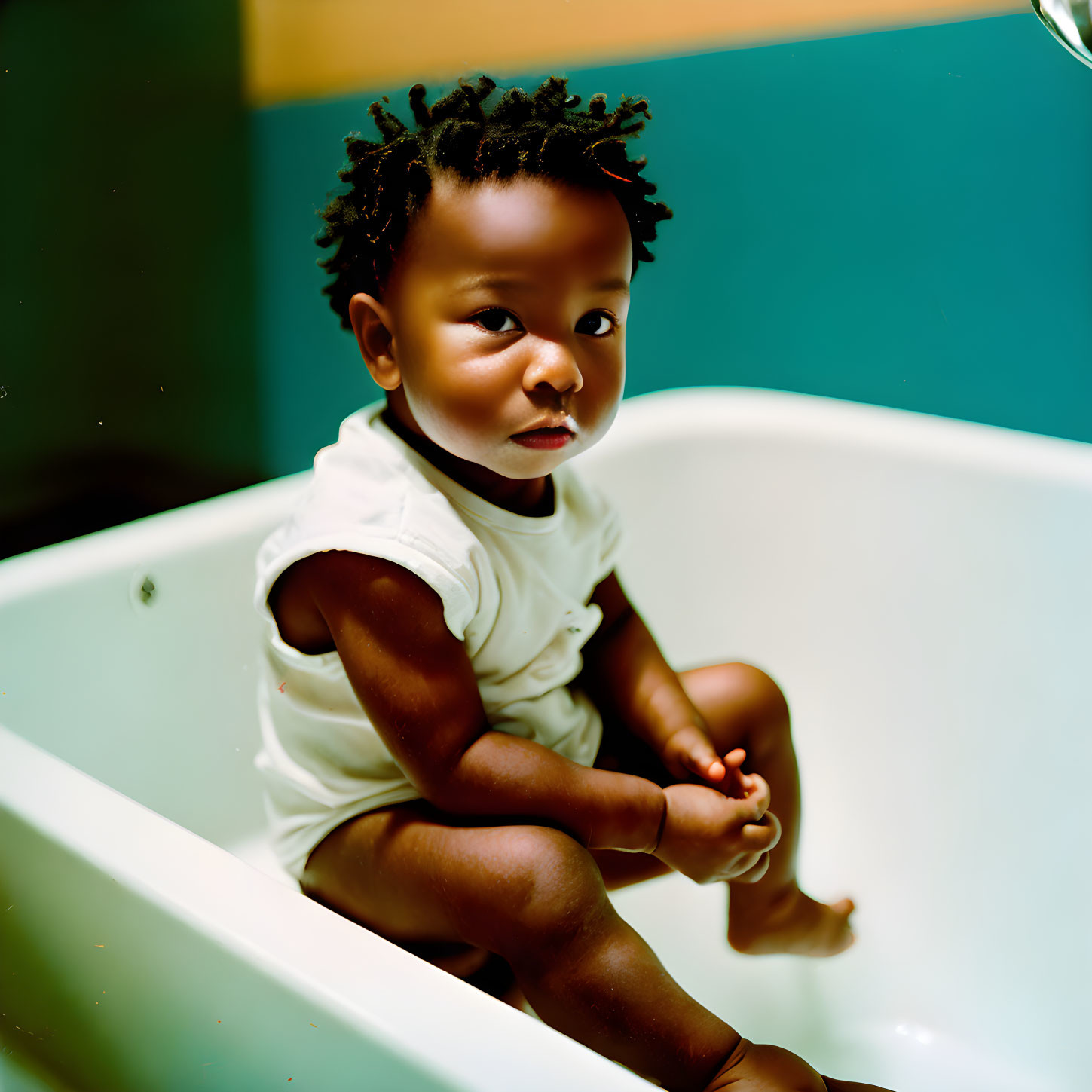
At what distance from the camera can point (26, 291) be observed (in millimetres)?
760

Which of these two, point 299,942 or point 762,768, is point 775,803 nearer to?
point 762,768

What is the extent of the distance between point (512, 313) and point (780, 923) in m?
0.39

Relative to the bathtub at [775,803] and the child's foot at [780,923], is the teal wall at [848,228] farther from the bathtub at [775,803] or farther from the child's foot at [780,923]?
the child's foot at [780,923]

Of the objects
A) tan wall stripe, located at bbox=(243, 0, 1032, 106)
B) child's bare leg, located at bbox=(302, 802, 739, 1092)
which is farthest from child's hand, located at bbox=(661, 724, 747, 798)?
tan wall stripe, located at bbox=(243, 0, 1032, 106)

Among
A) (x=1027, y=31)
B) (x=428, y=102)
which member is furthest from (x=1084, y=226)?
(x=428, y=102)

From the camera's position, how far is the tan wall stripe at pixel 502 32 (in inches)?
27.9

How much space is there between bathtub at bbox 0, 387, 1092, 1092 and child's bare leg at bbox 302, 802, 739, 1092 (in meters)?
0.10

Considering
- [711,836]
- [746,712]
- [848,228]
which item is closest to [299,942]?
[711,836]

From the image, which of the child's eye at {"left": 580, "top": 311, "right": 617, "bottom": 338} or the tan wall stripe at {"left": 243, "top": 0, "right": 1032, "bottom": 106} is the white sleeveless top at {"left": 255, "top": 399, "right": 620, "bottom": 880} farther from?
the tan wall stripe at {"left": 243, "top": 0, "right": 1032, "bottom": 106}

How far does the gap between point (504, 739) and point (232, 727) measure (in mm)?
323

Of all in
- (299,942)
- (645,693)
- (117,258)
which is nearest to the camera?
(299,942)

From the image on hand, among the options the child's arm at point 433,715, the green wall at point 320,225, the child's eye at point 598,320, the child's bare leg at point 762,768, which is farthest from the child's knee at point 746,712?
the green wall at point 320,225

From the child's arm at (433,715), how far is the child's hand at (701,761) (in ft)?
0.23

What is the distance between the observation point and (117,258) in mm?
796
